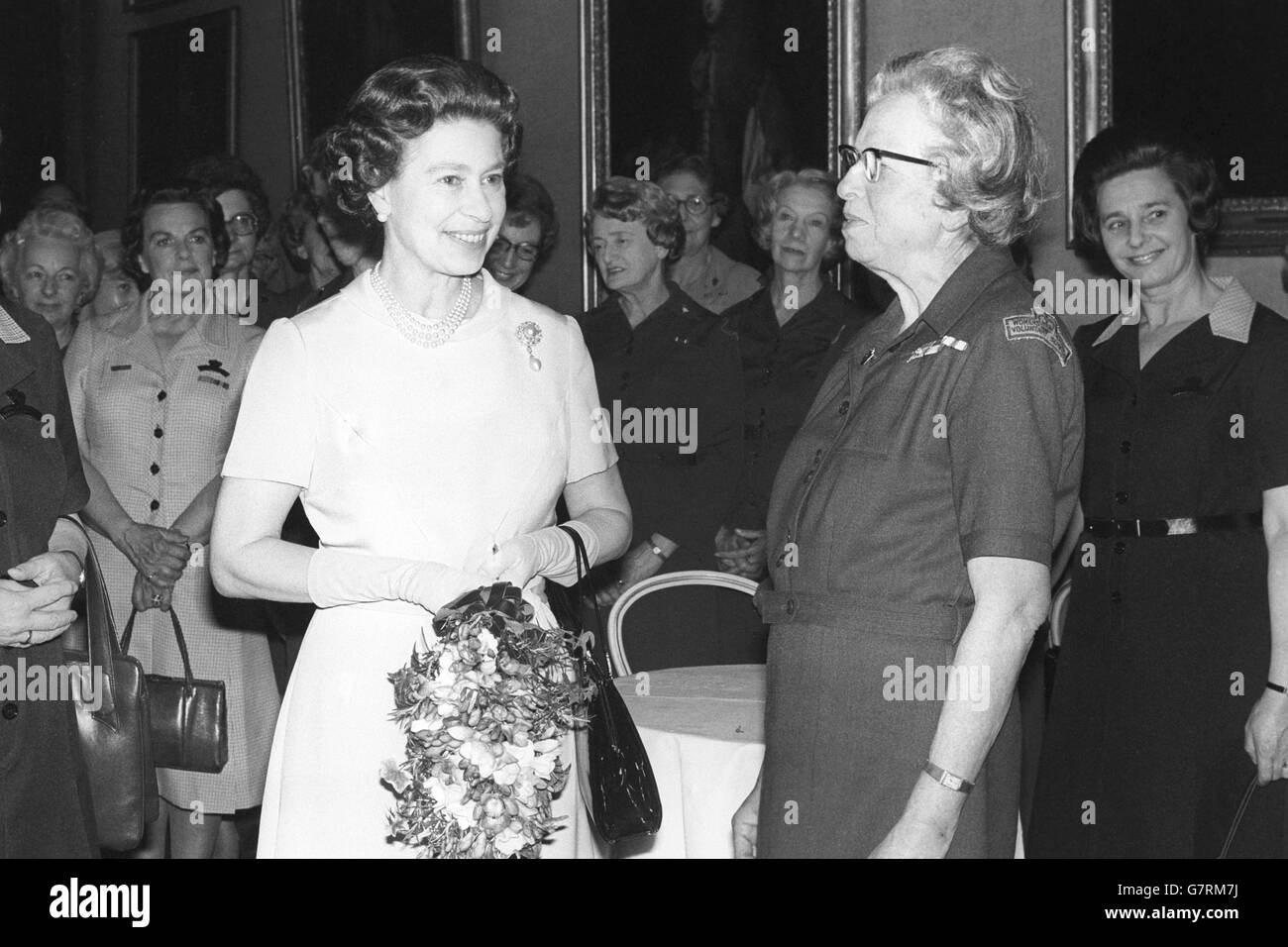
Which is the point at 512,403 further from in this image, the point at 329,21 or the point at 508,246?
the point at 329,21

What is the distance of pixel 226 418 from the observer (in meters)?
4.50

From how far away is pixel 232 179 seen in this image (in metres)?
5.68

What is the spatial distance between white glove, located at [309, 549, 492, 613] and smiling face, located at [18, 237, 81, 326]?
2.89m

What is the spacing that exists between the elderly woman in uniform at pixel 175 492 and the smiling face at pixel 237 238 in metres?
0.62

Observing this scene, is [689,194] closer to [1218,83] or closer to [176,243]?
[1218,83]

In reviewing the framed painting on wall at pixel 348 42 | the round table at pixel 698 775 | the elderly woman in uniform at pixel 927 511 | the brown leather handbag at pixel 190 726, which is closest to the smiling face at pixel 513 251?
the framed painting on wall at pixel 348 42

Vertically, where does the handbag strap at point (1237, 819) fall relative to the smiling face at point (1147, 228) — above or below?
below

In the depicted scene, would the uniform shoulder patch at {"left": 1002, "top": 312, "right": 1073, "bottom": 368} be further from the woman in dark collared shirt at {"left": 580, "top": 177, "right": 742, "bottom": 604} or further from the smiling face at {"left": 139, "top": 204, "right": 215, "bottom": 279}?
the smiling face at {"left": 139, "top": 204, "right": 215, "bottom": 279}

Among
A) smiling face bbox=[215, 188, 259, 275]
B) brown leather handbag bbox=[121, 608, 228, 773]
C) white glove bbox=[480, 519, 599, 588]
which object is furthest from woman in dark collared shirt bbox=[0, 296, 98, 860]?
smiling face bbox=[215, 188, 259, 275]

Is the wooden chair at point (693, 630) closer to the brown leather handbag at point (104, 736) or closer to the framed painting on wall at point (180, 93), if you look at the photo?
the brown leather handbag at point (104, 736)

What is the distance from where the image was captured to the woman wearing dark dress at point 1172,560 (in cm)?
326

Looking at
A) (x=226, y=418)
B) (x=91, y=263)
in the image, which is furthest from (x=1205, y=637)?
(x=91, y=263)
